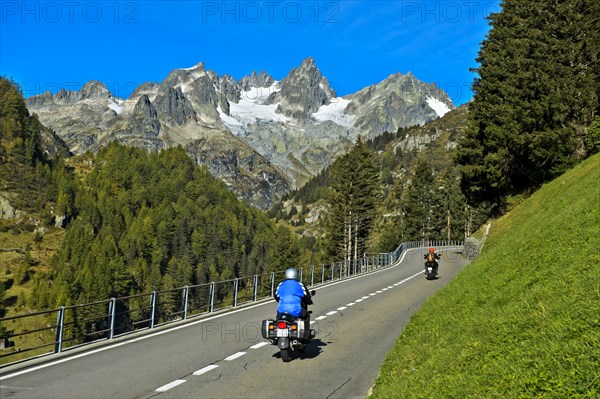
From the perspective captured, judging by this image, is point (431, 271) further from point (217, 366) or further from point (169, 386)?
point (169, 386)

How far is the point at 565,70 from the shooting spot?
108 ft

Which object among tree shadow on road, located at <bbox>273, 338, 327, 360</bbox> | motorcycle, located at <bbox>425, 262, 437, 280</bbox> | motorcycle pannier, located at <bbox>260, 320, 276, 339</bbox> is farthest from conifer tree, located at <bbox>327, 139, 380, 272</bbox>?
motorcycle pannier, located at <bbox>260, 320, 276, 339</bbox>

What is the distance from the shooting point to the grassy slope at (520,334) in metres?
4.82

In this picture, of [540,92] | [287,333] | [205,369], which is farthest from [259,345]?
[540,92]

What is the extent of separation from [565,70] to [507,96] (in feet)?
12.4

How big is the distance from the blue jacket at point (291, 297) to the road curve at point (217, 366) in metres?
1.08

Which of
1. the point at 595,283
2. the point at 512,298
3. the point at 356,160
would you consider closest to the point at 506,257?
the point at 512,298

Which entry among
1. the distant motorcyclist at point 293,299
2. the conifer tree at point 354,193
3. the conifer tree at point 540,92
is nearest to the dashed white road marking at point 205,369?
the distant motorcyclist at point 293,299

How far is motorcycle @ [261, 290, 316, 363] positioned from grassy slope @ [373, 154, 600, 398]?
1.97 m

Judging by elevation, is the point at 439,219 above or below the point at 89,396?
above

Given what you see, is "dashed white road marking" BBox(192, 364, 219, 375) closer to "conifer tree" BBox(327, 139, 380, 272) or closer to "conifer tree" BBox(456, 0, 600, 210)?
"conifer tree" BBox(456, 0, 600, 210)

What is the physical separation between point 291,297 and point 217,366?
2071mm

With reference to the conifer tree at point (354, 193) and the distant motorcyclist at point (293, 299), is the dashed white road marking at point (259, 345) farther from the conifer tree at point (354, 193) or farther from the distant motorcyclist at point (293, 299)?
the conifer tree at point (354, 193)

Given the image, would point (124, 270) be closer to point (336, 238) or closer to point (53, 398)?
point (336, 238)
